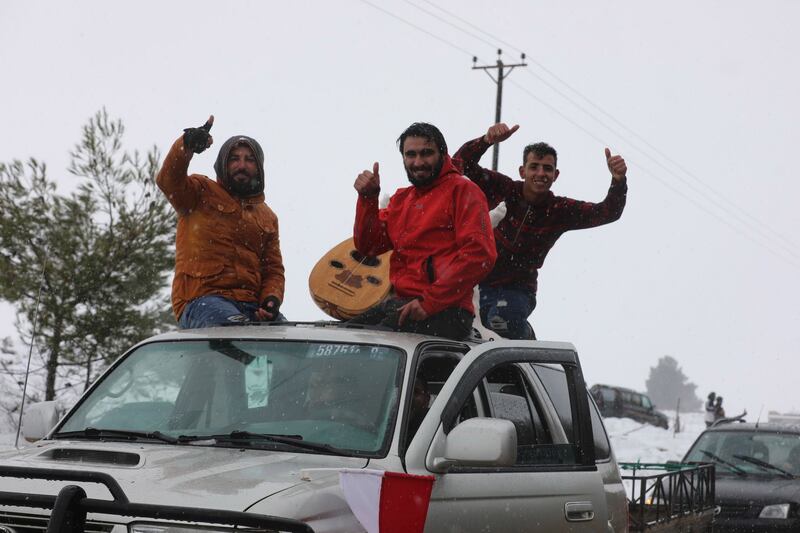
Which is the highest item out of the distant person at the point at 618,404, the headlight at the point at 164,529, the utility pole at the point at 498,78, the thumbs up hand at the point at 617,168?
the utility pole at the point at 498,78

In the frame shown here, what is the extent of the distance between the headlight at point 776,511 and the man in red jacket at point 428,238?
21.5 feet

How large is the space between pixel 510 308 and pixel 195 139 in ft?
6.46

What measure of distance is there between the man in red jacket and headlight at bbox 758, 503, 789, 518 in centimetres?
655

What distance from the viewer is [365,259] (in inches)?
256

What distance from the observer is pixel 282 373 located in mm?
4633

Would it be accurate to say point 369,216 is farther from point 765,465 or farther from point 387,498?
point 765,465

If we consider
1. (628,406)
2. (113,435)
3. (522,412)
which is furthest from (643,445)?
(113,435)

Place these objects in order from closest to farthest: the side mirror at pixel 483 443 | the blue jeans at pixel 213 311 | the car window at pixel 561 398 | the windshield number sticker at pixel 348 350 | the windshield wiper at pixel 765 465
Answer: the side mirror at pixel 483 443 < the windshield number sticker at pixel 348 350 < the car window at pixel 561 398 < the blue jeans at pixel 213 311 < the windshield wiper at pixel 765 465

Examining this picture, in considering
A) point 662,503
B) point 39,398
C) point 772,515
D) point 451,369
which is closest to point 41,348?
point 39,398

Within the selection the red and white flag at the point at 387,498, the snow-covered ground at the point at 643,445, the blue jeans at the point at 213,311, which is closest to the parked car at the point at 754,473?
the blue jeans at the point at 213,311

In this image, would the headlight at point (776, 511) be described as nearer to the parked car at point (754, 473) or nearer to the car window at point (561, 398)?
the parked car at point (754, 473)

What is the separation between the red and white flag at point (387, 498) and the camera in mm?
3236

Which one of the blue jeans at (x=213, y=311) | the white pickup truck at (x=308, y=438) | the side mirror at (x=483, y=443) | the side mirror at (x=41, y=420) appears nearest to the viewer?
the white pickup truck at (x=308, y=438)

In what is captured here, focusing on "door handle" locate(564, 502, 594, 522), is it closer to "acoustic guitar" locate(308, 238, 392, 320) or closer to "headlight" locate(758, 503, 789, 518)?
"acoustic guitar" locate(308, 238, 392, 320)
